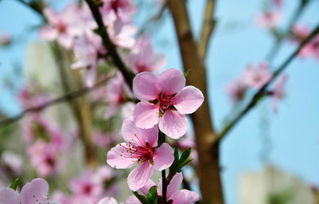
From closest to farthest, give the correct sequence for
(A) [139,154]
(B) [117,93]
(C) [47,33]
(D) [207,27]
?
(A) [139,154]
(B) [117,93]
(C) [47,33]
(D) [207,27]

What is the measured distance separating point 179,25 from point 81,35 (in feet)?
1.11

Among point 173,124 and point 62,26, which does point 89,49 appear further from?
point 173,124

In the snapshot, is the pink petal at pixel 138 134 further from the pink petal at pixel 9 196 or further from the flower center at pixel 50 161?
the flower center at pixel 50 161

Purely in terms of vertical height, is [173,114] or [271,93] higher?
[173,114]

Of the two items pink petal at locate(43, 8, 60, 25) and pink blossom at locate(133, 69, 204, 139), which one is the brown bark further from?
pink blossom at locate(133, 69, 204, 139)

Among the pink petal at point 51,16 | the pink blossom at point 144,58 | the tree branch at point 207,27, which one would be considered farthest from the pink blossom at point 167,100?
the tree branch at point 207,27

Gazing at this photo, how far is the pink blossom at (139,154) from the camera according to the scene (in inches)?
21.4

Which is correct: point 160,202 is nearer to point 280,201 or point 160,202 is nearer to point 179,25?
point 179,25

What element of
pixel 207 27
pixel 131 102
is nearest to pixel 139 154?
pixel 131 102

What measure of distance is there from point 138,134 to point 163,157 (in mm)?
50

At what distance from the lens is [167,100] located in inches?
24.0

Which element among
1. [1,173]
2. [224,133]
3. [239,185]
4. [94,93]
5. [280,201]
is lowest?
[239,185]

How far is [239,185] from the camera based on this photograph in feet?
21.2

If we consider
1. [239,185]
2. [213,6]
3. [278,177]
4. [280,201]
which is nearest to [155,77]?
[213,6]
